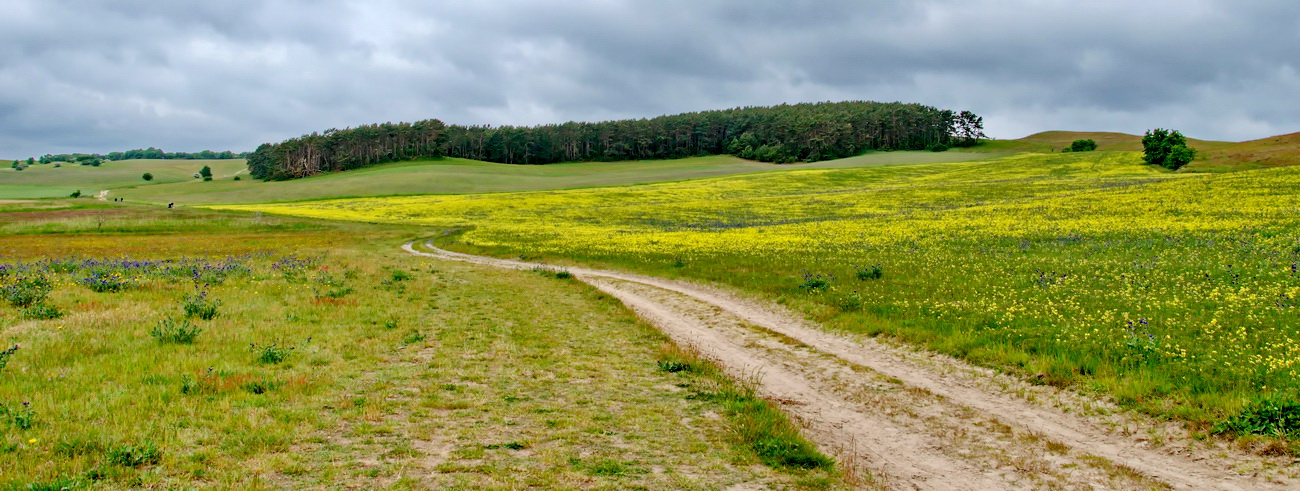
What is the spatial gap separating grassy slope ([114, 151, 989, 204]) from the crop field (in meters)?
59.5

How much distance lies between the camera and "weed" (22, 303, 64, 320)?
15.0 metres

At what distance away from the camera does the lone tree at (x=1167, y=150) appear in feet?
301

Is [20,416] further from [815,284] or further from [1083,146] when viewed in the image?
[1083,146]

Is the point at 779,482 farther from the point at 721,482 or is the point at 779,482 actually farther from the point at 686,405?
the point at 686,405

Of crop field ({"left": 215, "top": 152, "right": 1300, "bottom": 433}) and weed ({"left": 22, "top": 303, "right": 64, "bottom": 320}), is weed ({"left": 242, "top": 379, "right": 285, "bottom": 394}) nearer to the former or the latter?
weed ({"left": 22, "top": 303, "right": 64, "bottom": 320})

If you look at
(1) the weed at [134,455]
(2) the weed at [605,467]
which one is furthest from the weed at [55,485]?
(2) the weed at [605,467]

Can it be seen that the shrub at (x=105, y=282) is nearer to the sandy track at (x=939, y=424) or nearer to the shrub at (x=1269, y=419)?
the sandy track at (x=939, y=424)

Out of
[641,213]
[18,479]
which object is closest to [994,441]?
[18,479]

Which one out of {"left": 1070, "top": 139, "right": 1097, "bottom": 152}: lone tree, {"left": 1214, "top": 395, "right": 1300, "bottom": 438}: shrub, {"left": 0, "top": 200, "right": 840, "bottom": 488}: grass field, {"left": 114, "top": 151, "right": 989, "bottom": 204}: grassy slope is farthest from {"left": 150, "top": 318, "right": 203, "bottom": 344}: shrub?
{"left": 1070, "top": 139, "right": 1097, "bottom": 152}: lone tree

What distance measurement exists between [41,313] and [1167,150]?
122 meters

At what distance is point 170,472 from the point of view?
7.07 meters

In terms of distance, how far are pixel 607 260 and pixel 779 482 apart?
28.6m

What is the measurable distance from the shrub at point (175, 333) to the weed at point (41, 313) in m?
3.68

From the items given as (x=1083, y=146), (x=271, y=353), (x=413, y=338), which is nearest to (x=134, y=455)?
(x=271, y=353)
